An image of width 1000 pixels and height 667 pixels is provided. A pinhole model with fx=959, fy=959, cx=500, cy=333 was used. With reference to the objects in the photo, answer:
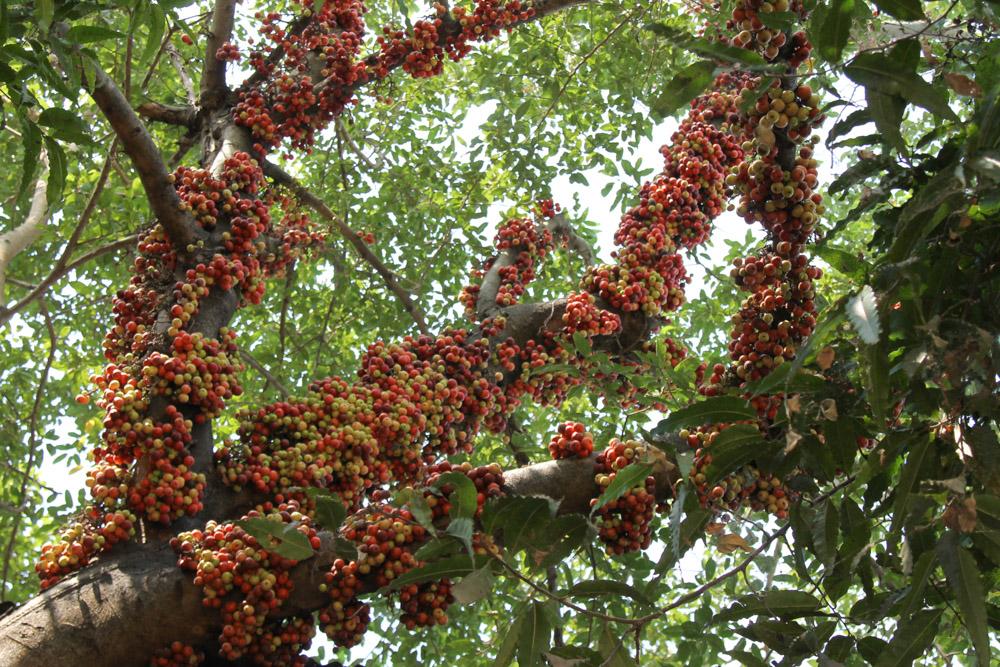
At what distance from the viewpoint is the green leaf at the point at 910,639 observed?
1.90 meters

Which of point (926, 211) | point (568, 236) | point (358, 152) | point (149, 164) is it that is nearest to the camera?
point (926, 211)

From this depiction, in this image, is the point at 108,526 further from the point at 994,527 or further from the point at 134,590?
the point at 994,527

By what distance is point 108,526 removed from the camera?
280cm

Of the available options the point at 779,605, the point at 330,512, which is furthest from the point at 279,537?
the point at 779,605

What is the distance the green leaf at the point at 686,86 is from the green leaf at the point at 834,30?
0.22 m

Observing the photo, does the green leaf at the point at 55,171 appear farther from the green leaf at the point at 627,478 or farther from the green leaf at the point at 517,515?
the green leaf at the point at 627,478

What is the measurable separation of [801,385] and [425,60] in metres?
3.32

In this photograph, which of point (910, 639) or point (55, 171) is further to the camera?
point (55, 171)

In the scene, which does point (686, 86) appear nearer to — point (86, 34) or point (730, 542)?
point (730, 542)

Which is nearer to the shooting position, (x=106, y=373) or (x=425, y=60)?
(x=106, y=373)

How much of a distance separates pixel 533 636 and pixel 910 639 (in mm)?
782

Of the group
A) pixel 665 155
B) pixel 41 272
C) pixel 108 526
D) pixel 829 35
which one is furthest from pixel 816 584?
pixel 41 272

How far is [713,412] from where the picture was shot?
215 centimetres

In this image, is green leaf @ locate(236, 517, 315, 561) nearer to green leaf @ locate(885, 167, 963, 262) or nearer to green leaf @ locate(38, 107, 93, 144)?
green leaf @ locate(38, 107, 93, 144)
